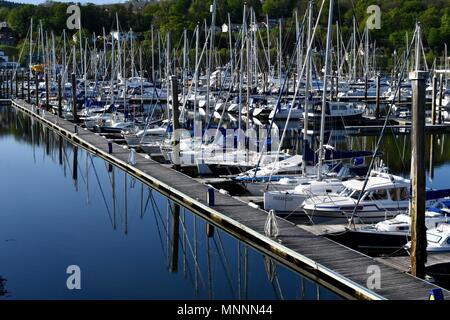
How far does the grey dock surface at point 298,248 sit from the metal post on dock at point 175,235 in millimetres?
435

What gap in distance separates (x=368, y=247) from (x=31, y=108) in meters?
53.7

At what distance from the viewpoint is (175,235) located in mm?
23047

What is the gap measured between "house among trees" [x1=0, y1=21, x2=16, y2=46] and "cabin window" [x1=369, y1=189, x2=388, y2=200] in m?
128

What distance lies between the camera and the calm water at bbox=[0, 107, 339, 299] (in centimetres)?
1766

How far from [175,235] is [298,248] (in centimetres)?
599

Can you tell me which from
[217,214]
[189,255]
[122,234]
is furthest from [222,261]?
[122,234]

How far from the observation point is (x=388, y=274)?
1605 cm

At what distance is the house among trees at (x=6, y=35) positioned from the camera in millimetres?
138025

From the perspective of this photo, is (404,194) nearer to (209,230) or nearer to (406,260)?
(406,260)

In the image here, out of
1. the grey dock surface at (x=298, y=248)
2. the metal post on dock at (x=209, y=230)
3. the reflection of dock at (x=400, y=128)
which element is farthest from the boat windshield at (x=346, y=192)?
the reflection of dock at (x=400, y=128)
